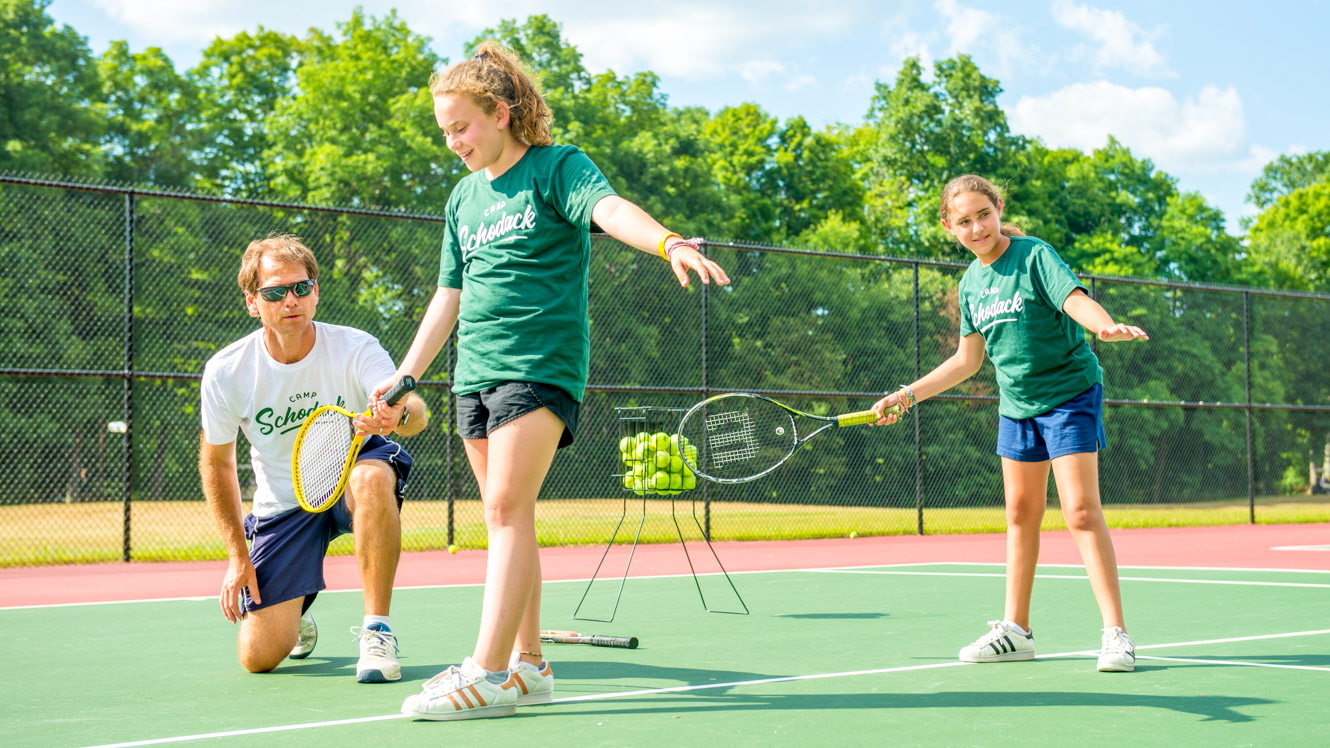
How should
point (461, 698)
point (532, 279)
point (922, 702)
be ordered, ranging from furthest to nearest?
point (922, 702), point (532, 279), point (461, 698)

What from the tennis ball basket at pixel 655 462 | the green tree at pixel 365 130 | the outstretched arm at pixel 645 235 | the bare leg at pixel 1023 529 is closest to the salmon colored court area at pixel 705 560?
the tennis ball basket at pixel 655 462

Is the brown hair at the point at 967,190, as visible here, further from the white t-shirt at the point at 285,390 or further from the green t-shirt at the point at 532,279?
the white t-shirt at the point at 285,390

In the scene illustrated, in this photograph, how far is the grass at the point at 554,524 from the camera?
10.8m

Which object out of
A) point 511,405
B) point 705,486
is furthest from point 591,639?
point 705,486

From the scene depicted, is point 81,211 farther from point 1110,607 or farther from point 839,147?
point 839,147

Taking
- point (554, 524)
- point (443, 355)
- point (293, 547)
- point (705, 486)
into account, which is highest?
point (443, 355)

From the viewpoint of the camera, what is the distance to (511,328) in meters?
3.24

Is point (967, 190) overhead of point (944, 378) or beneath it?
overhead

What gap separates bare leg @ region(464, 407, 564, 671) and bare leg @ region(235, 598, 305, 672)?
111 centimetres

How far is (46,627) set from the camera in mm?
5426

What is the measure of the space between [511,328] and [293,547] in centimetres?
139

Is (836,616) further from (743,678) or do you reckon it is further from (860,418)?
(743,678)

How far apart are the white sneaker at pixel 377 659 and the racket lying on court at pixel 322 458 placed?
44 cm

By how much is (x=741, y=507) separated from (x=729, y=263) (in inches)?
297
